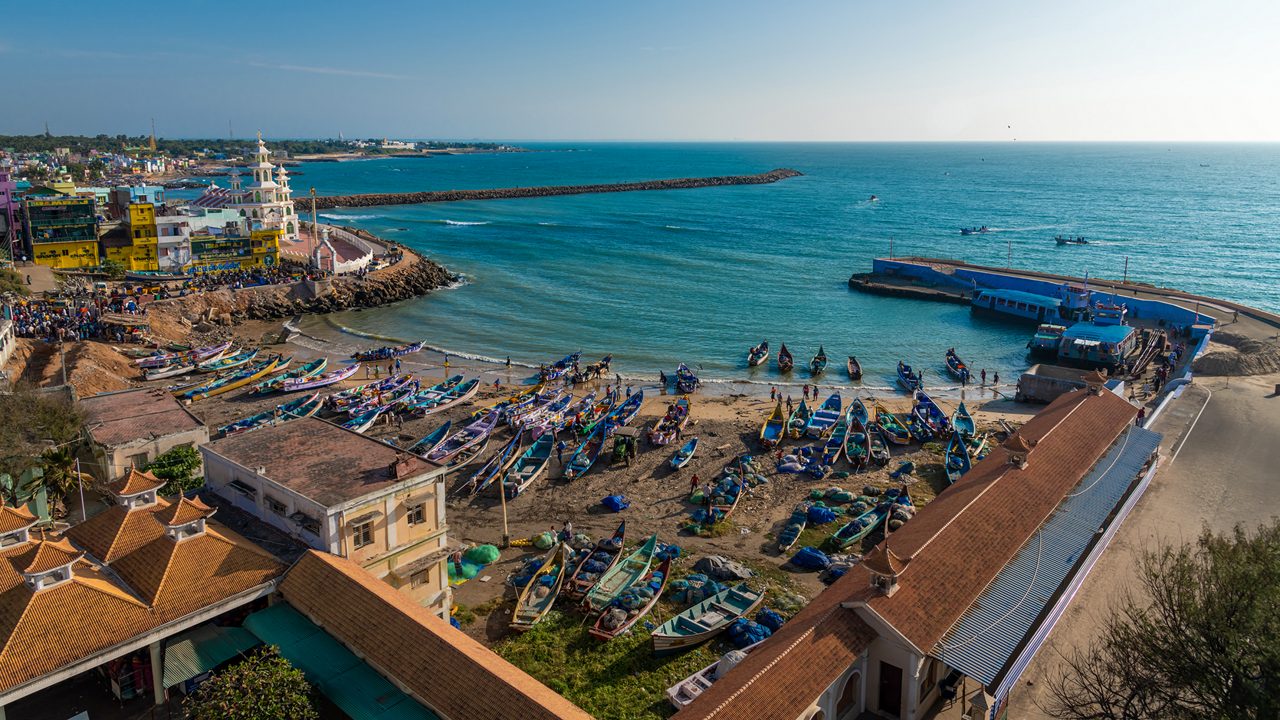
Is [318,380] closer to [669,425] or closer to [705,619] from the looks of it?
[669,425]

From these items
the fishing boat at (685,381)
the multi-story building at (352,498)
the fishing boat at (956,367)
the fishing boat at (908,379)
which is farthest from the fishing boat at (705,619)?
the fishing boat at (956,367)

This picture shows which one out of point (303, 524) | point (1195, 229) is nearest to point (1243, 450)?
point (303, 524)

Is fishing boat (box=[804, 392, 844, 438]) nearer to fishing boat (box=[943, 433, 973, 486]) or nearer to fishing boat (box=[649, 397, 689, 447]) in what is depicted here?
fishing boat (box=[943, 433, 973, 486])

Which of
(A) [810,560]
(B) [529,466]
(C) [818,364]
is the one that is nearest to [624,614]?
(A) [810,560]

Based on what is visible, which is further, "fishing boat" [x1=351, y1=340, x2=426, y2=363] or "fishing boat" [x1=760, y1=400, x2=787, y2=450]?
"fishing boat" [x1=351, y1=340, x2=426, y2=363]

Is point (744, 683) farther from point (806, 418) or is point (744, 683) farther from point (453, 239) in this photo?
point (453, 239)

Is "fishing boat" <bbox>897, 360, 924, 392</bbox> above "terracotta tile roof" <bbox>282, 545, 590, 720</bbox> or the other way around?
the other way around

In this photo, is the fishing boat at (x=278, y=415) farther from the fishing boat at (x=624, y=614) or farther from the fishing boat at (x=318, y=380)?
the fishing boat at (x=624, y=614)

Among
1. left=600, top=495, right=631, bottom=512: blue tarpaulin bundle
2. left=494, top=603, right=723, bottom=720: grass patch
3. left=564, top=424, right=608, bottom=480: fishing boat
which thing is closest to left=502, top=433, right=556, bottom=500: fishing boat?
left=564, top=424, right=608, bottom=480: fishing boat
